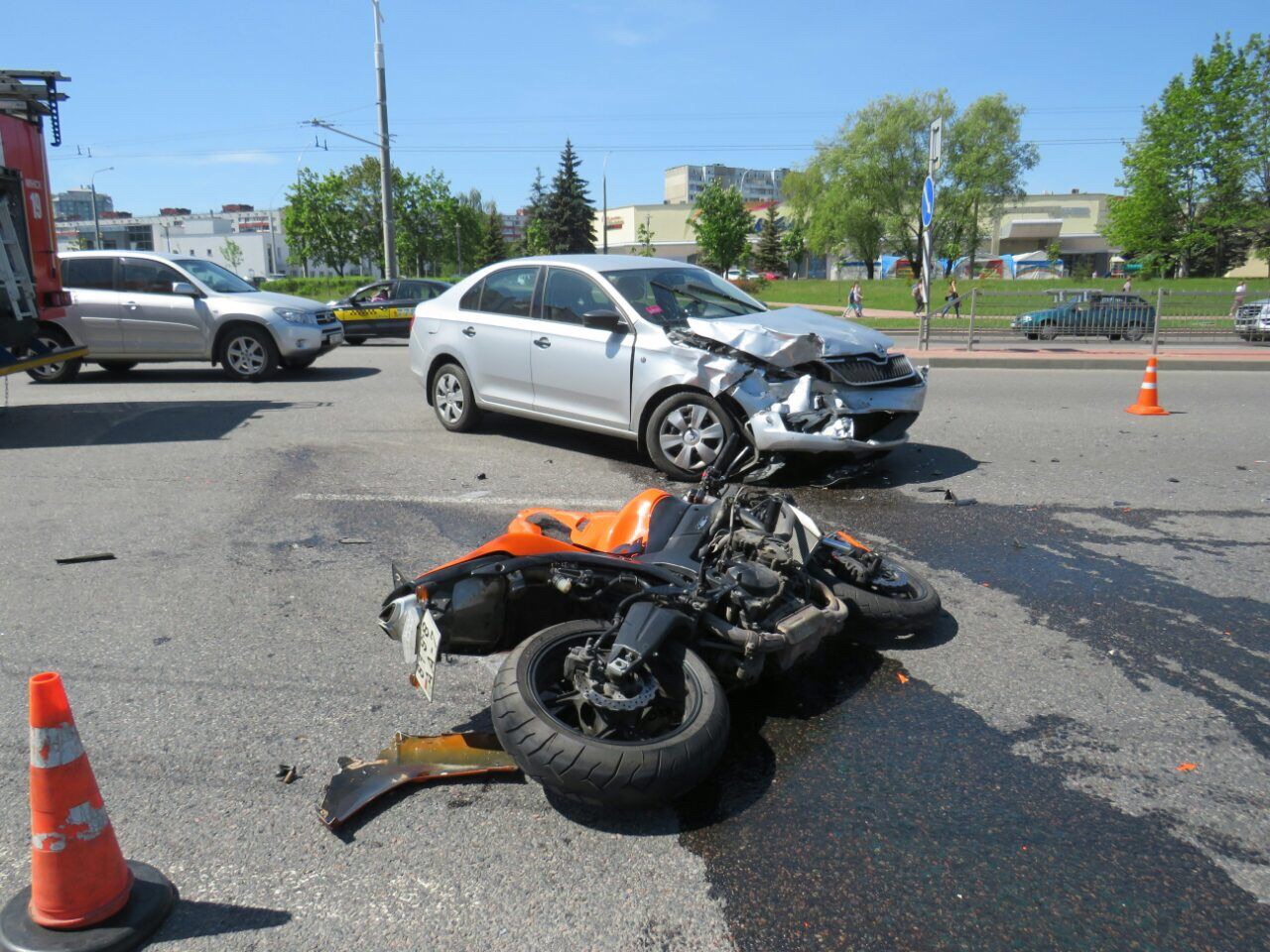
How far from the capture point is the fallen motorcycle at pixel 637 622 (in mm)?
2773

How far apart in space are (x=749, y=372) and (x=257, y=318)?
28.8 ft

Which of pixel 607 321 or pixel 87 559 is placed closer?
pixel 87 559

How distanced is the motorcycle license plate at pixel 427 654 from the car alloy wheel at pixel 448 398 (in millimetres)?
6057

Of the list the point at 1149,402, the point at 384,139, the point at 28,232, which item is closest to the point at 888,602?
the point at 1149,402

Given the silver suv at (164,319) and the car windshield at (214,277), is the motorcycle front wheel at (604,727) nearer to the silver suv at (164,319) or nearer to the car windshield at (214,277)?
the silver suv at (164,319)

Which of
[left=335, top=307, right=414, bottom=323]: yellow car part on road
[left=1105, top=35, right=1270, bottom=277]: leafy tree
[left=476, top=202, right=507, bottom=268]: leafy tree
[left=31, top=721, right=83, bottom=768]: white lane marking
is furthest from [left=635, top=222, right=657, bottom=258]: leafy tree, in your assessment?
[left=31, top=721, right=83, bottom=768]: white lane marking

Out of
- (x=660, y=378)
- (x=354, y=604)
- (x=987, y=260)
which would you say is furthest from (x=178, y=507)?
(x=987, y=260)

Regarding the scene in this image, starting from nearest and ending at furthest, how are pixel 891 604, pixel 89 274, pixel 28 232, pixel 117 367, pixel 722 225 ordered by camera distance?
pixel 891 604, pixel 28 232, pixel 89 274, pixel 117 367, pixel 722 225

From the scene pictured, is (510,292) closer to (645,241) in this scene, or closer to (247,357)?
(247,357)

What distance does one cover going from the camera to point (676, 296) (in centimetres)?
774

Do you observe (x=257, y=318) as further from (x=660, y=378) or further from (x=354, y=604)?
(x=354, y=604)

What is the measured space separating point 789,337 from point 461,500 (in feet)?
8.56

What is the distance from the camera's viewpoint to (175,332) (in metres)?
13.0

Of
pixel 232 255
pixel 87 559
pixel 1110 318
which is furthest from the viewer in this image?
pixel 232 255
